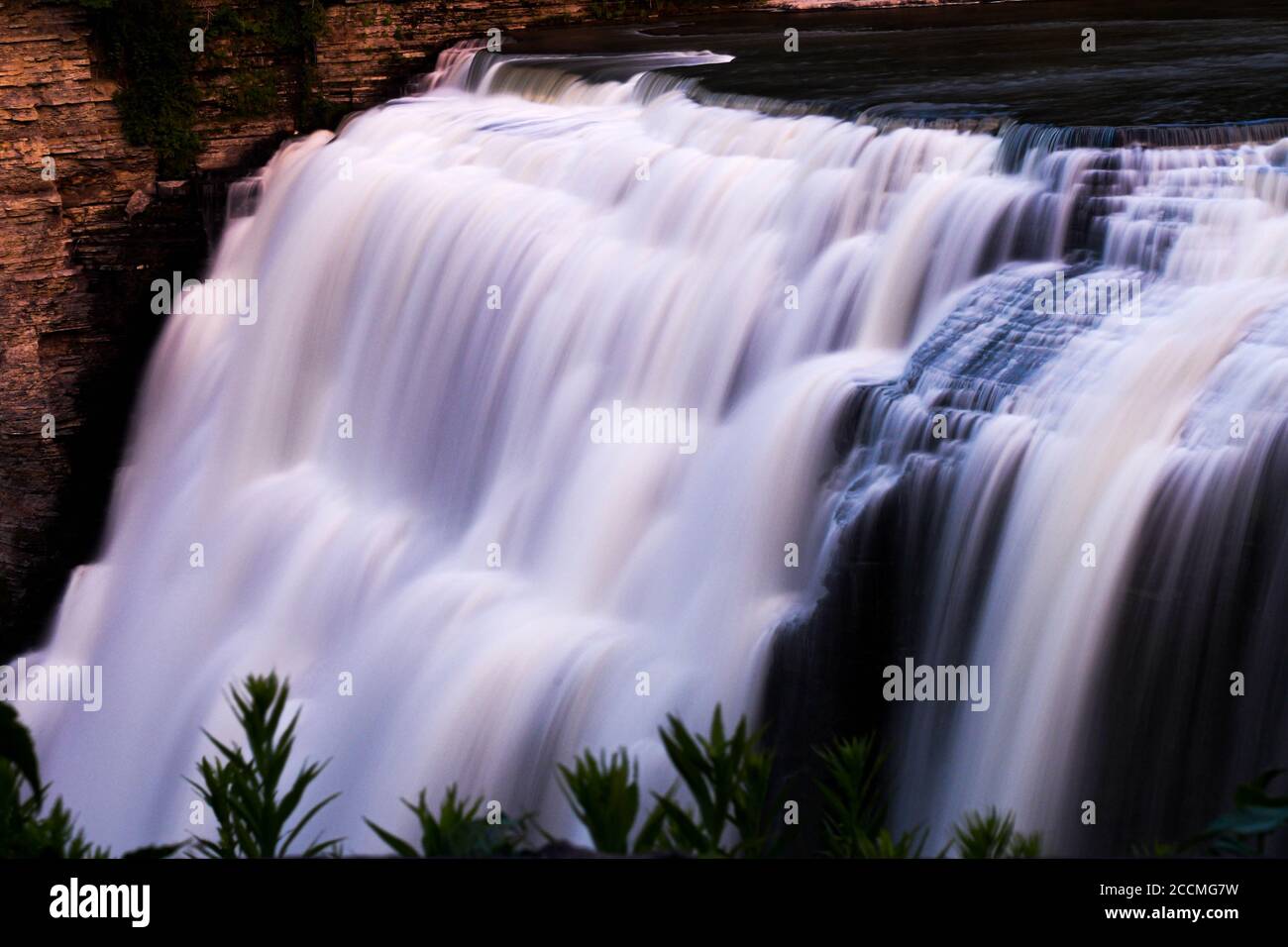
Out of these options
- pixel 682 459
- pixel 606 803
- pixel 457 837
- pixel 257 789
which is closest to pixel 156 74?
pixel 682 459

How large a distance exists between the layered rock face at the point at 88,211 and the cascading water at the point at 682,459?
66 centimetres

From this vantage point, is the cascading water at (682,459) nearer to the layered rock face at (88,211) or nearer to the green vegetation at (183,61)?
the layered rock face at (88,211)

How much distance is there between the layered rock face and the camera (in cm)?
1405

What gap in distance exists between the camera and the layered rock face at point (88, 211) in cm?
1405

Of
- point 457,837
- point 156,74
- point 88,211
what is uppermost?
point 156,74

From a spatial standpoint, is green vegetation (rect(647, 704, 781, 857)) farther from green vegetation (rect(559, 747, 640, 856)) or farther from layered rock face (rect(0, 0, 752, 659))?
layered rock face (rect(0, 0, 752, 659))

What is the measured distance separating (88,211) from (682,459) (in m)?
8.51

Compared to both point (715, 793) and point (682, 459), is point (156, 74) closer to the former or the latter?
point (682, 459)

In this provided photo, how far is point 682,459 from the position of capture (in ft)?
28.8

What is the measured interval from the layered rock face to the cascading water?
657mm

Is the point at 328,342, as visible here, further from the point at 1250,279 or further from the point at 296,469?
the point at 1250,279

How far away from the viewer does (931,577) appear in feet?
21.3

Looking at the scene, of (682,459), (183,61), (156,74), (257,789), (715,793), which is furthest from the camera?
(183,61)

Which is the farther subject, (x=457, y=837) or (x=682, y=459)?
(x=682, y=459)
